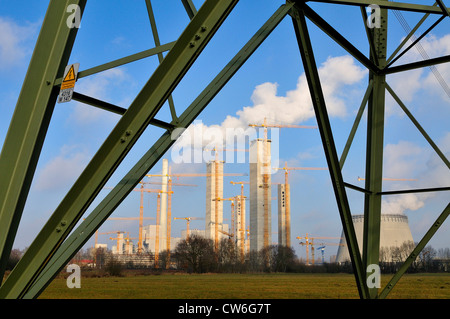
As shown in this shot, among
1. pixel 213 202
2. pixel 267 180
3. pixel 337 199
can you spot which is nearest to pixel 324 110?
pixel 337 199

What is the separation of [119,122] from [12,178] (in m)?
1.30

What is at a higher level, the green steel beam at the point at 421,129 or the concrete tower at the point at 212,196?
the concrete tower at the point at 212,196

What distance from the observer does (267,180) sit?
90.4 meters

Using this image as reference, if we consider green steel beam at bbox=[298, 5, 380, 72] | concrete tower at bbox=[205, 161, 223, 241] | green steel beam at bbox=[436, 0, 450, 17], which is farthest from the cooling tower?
green steel beam at bbox=[436, 0, 450, 17]

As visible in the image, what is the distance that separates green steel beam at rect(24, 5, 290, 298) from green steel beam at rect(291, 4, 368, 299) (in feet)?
1.02

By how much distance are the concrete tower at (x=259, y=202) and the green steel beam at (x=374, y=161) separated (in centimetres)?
7204

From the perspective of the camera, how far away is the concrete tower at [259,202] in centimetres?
8206

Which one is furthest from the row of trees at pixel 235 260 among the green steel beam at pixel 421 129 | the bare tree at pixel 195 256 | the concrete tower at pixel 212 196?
the green steel beam at pixel 421 129

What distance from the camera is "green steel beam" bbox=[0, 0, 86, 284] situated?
374 cm

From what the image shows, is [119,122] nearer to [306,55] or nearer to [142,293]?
[306,55]

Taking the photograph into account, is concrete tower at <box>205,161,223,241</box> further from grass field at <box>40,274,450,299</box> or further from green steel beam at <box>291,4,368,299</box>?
green steel beam at <box>291,4,368,299</box>

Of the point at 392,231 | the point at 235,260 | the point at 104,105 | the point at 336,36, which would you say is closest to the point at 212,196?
the point at 235,260

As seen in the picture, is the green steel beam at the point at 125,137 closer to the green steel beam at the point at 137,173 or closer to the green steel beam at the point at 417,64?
the green steel beam at the point at 137,173

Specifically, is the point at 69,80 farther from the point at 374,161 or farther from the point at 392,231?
the point at 392,231
